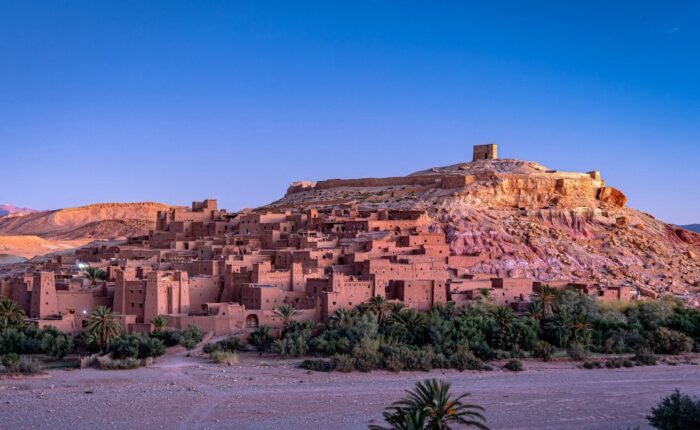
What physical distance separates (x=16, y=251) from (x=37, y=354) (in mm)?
47201

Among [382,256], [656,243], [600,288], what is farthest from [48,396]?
[656,243]

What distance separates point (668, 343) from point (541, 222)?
Answer: 562 inches

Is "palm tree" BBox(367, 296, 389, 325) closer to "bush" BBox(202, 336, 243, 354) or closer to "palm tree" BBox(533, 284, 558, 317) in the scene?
"bush" BBox(202, 336, 243, 354)

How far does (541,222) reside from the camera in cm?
4322

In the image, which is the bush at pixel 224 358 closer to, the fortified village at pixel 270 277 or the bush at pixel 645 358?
the fortified village at pixel 270 277

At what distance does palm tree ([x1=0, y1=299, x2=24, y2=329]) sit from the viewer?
86.8 ft

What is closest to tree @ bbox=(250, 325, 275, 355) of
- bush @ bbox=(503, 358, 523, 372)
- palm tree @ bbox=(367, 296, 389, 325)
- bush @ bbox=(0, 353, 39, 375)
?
palm tree @ bbox=(367, 296, 389, 325)

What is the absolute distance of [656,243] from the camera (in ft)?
144

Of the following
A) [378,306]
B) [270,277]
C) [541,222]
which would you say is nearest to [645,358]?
[378,306]

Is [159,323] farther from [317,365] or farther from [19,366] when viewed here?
[317,365]

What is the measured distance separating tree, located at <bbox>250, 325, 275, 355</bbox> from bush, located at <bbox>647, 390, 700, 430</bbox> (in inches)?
519

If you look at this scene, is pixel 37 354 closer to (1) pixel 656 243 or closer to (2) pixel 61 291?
(2) pixel 61 291

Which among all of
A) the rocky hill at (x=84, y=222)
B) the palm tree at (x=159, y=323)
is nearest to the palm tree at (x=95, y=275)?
the palm tree at (x=159, y=323)

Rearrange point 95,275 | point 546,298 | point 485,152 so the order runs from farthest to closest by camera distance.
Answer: point 485,152 → point 546,298 → point 95,275
